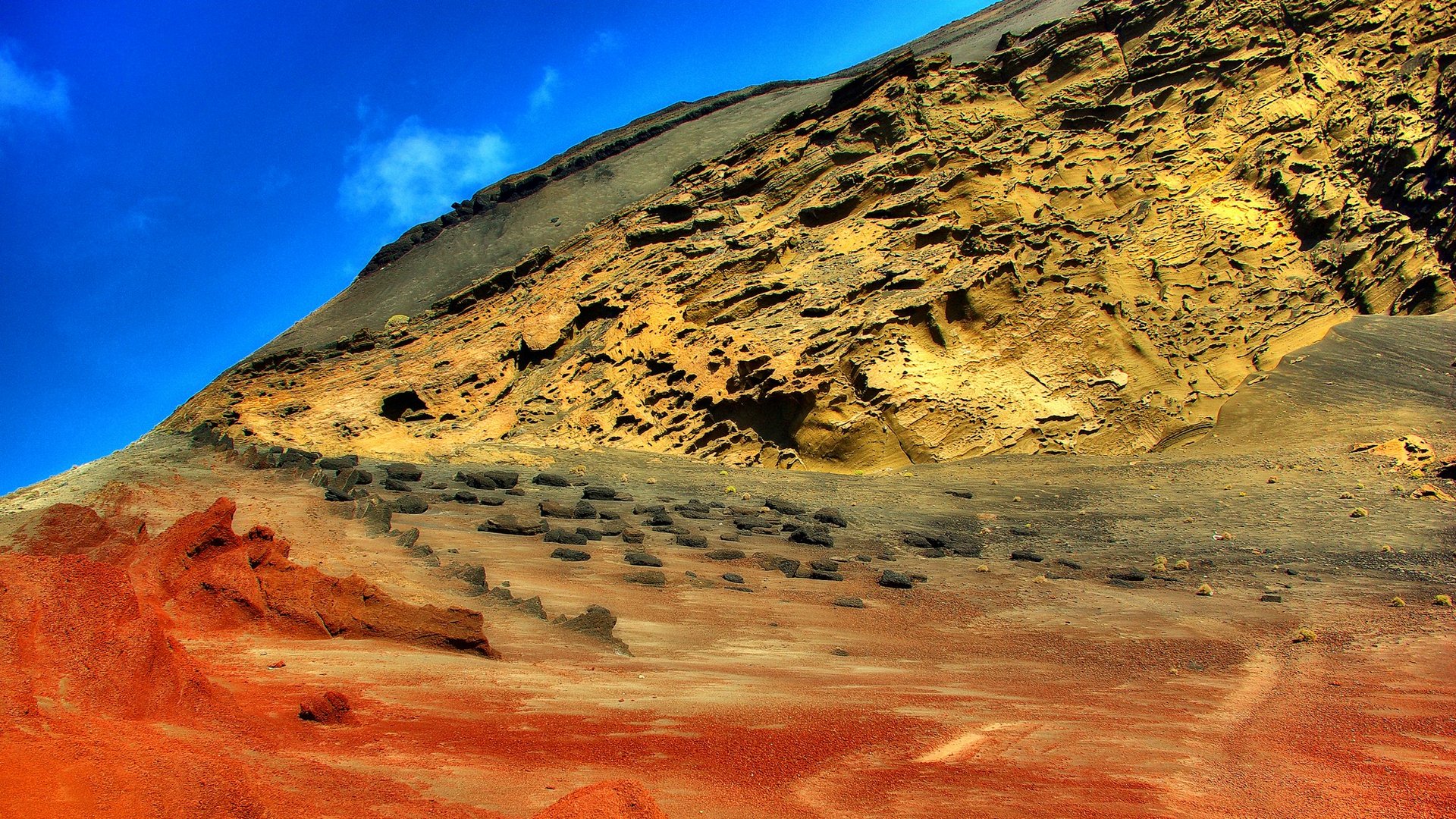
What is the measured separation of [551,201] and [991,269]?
964 inches

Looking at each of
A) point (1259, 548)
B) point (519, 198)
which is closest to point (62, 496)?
point (1259, 548)

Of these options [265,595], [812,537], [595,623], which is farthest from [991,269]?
[265,595]

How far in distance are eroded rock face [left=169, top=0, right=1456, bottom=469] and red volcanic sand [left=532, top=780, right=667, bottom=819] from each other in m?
16.0

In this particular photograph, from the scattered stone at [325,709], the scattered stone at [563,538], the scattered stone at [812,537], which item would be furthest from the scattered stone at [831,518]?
the scattered stone at [325,709]

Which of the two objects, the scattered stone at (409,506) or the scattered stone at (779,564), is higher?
the scattered stone at (409,506)

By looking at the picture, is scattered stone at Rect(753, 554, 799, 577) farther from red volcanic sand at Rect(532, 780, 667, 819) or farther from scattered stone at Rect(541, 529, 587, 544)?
red volcanic sand at Rect(532, 780, 667, 819)

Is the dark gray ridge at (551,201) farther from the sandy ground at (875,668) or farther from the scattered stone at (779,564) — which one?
the scattered stone at (779,564)

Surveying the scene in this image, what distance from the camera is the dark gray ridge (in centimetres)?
3525

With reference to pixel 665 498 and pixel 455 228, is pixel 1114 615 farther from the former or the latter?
pixel 455 228

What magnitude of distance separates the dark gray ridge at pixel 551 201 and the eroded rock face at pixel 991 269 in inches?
305

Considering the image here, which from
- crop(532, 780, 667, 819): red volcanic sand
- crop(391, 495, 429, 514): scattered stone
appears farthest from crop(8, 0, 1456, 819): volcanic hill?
crop(391, 495, 429, 514): scattered stone

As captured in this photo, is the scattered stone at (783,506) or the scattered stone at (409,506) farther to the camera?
the scattered stone at (783,506)

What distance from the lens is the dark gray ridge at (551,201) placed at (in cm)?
3525

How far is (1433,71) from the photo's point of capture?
75.2 ft
